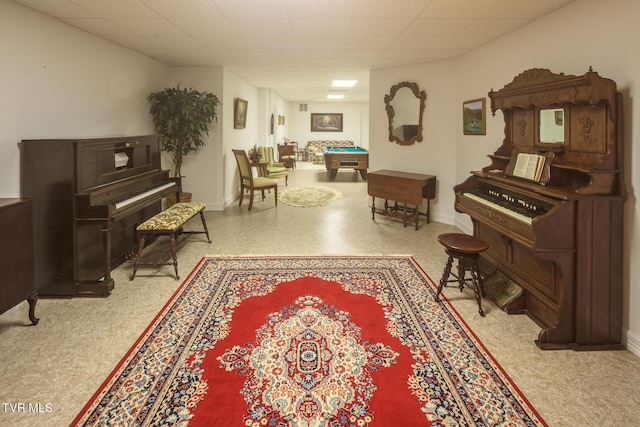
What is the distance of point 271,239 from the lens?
514 centimetres

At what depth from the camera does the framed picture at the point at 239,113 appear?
7473 millimetres

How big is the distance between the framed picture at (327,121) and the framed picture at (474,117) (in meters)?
11.1

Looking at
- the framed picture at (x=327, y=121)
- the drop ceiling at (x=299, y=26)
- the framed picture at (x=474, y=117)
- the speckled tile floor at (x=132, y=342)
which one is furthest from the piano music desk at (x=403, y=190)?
the framed picture at (x=327, y=121)

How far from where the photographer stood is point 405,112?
6.41m

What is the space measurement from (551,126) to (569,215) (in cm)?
103

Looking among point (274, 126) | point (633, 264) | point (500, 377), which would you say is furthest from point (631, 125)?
point (274, 126)

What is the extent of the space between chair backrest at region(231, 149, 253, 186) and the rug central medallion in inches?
177

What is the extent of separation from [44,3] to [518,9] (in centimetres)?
423

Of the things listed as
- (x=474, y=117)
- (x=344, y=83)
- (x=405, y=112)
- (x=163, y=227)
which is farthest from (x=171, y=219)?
(x=344, y=83)

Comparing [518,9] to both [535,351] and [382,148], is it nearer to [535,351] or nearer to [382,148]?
[535,351]

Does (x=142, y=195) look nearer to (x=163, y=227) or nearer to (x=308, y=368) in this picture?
(x=163, y=227)

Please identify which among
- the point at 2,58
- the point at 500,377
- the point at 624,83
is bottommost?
the point at 500,377

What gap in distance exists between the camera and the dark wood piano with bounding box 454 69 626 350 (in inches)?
96.4

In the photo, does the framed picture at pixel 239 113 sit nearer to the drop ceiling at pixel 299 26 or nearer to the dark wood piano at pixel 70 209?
the drop ceiling at pixel 299 26
